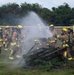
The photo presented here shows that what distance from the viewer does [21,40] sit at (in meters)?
18.0

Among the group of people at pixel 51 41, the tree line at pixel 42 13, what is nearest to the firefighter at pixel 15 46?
the group of people at pixel 51 41

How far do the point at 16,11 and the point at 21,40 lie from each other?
53.3 m

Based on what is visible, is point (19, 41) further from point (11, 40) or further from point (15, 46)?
point (11, 40)

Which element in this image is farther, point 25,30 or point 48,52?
point 25,30

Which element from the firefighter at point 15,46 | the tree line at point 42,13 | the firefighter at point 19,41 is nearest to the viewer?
the firefighter at point 15,46

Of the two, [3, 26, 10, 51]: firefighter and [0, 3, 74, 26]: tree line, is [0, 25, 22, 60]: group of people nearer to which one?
[3, 26, 10, 51]: firefighter

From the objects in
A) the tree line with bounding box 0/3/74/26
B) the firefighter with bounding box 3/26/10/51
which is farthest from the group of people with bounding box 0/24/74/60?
the tree line with bounding box 0/3/74/26

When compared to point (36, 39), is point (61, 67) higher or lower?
lower

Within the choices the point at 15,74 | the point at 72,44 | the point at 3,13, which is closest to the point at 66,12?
the point at 3,13

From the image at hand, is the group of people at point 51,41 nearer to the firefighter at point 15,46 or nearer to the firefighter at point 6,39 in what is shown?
the firefighter at point 15,46

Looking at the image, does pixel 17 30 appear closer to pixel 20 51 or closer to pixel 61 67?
pixel 20 51

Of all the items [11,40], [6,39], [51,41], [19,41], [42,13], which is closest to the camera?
[51,41]

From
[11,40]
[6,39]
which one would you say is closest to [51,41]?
[11,40]

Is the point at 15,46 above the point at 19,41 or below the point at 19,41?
below
